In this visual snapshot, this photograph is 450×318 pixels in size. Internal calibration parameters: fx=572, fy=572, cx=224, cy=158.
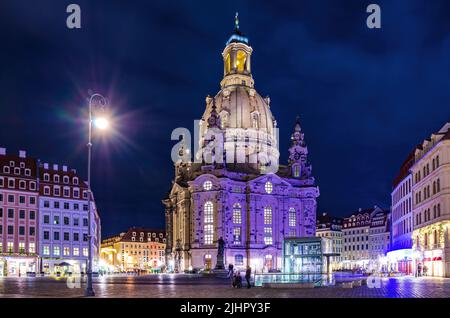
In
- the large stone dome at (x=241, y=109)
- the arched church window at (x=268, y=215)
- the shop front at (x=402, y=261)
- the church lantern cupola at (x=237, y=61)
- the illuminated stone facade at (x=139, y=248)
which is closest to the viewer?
the shop front at (x=402, y=261)

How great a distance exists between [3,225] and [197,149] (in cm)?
5727

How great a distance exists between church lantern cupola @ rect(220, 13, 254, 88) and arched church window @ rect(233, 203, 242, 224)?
3798cm

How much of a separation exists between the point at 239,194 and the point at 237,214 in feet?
13.7

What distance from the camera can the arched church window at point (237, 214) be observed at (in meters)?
118

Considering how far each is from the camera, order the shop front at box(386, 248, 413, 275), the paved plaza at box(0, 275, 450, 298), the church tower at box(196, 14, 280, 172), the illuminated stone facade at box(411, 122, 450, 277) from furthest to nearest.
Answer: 1. the church tower at box(196, 14, 280, 172)
2. the shop front at box(386, 248, 413, 275)
3. the illuminated stone facade at box(411, 122, 450, 277)
4. the paved plaza at box(0, 275, 450, 298)

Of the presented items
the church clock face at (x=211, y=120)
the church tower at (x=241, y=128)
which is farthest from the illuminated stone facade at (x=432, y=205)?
the church clock face at (x=211, y=120)

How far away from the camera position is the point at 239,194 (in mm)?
118812

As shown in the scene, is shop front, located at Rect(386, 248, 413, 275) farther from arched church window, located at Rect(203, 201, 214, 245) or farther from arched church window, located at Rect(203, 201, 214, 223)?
arched church window, located at Rect(203, 201, 214, 223)

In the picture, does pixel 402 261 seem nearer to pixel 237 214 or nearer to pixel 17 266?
pixel 237 214

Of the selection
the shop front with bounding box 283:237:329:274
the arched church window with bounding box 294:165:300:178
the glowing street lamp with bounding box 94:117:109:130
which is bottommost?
the shop front with bounding box 283:237:329:274

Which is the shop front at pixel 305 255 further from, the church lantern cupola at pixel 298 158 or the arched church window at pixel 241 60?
the arched church window at pixel 241 60

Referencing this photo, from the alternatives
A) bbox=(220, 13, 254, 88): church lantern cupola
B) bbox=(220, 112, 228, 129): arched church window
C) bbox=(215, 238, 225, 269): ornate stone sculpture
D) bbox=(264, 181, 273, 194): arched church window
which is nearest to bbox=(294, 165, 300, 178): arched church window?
bbox=(264, 181, 273, 194): arched church window

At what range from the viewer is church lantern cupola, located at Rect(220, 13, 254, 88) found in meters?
145
